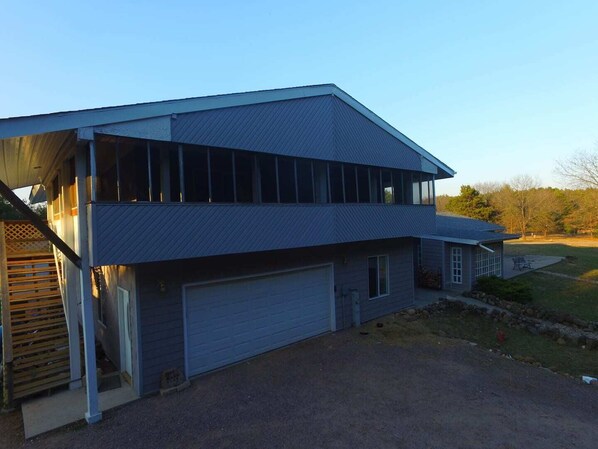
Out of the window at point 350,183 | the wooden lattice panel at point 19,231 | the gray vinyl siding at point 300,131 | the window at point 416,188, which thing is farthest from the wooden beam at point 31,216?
the window at point 416,188

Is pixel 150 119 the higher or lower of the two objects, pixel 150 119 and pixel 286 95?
A: the lower

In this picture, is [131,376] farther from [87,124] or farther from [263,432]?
[87,124]

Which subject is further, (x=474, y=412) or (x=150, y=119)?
(x=150, y=119)

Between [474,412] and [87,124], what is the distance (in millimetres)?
8851

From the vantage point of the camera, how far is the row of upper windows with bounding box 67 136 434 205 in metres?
7.09

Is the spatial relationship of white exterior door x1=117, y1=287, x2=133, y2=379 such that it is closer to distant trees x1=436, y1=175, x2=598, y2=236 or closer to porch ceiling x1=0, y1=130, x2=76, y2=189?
porch ceiling x1=0, y1=130, x2=76, y2=189

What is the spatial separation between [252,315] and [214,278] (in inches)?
64.4

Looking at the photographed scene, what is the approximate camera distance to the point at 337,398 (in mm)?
6969

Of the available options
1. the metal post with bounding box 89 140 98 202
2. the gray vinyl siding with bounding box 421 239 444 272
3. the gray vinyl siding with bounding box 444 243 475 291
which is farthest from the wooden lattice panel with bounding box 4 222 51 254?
the gray vinyl siding with bounding box 444 243 475 291

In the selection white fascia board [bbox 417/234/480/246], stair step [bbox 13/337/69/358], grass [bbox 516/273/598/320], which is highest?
white fascia board [bbox 417/234/480/246]

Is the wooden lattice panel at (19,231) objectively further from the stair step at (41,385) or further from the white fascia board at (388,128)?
the white fascia board at (388,128)

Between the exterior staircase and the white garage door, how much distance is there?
10.1 feet

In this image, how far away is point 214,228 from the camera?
764cm

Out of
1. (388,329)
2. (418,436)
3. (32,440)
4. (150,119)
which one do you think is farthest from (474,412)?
(150,119)
